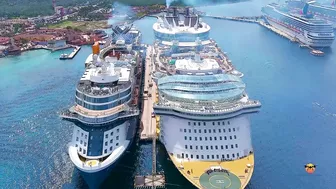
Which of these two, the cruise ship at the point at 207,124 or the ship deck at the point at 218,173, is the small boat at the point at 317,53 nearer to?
the cruise ship at the point at 207,124

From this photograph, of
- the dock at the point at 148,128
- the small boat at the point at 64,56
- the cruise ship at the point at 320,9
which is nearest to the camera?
the dock at the point at 148,128

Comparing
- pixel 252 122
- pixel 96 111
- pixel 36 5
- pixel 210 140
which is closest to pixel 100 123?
pixel 96 111

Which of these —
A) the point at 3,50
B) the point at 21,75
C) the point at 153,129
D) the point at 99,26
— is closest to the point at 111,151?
the point at 153,129

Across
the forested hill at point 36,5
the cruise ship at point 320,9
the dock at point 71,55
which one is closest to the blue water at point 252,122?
the dock at point 71,55

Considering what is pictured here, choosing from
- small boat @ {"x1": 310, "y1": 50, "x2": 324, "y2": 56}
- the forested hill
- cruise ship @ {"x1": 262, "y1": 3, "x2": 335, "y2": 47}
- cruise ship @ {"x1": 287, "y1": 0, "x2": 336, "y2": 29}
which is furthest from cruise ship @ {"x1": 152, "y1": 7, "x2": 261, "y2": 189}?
the forested hill

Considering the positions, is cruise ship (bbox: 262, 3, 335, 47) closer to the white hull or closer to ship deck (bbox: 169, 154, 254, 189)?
the white hull

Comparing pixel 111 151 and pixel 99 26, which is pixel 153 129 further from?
pixel 99 26
